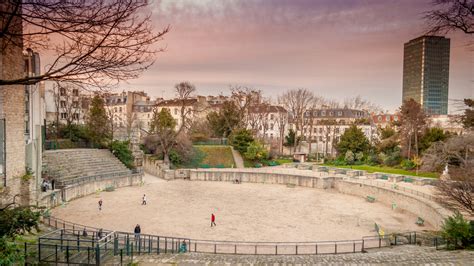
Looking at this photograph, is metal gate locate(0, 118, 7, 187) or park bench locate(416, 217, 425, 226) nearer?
metal gate locate(0, 118, 7, 187)

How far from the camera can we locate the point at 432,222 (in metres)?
21.2

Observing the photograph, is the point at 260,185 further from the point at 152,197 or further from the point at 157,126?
the point at 157,126

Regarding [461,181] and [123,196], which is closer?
[461,181]

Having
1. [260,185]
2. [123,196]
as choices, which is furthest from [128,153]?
[260,185]

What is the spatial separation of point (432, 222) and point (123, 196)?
25185mm

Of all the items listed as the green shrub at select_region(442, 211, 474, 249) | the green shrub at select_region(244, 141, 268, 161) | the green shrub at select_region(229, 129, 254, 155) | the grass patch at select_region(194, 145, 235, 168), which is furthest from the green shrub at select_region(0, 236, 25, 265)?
the green shrub at select_region(229, 129, 254, 155)

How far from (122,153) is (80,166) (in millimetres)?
7227

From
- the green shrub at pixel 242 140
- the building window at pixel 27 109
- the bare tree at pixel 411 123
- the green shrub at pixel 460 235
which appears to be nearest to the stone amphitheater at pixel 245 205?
the green shrub at pixel 460 235

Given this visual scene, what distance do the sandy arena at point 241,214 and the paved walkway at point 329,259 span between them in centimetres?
450

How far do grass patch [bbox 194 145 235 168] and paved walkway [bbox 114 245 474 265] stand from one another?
3328 centimetres

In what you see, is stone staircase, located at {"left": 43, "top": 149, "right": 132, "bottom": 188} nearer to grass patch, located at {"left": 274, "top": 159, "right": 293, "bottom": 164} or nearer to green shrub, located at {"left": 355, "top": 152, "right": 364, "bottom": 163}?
grass patch, located at {"left": 274, "top": 159, "right": 293, "bottom": 164}

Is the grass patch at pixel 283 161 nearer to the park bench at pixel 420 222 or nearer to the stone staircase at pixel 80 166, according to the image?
the stone staircase at pixel 80 166

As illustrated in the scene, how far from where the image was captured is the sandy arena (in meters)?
19.7

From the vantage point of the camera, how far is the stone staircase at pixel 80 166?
30.0 m
